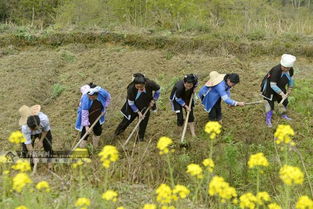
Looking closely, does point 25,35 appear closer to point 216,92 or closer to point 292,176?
point 216,92

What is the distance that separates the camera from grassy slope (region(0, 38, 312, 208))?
502 centimetres

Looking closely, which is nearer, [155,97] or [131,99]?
[131,99]

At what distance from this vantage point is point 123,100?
7.64 m

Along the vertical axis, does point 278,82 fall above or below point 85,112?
above

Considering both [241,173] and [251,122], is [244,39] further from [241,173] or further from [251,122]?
[241,173]

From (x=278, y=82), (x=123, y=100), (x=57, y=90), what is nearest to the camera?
(x=278, y=82)

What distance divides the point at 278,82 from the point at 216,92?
1.01m

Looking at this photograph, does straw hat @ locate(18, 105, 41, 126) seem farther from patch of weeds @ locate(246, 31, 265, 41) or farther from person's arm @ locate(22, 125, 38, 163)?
patch of weeds @ locate(246, 31, 265, 41)

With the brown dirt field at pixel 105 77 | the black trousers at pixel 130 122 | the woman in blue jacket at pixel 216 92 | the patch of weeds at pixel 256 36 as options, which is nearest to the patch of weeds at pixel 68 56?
the brown dirt field at pixel 105 77

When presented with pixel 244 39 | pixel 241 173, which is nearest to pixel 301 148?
pixel 241 173

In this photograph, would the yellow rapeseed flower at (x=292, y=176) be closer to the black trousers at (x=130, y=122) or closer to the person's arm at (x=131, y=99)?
the person's arm at (x=131, y=99)

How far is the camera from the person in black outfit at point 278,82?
5815 millimetres

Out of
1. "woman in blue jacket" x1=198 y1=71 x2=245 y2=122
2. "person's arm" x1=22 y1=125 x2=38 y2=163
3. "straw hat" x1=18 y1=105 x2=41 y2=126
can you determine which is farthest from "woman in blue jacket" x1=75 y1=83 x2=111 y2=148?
"woman in blue jacket" x1=198 y1=71 x2=245 y2=122

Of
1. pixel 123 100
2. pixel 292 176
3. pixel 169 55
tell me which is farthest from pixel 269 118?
pixel 169 55
